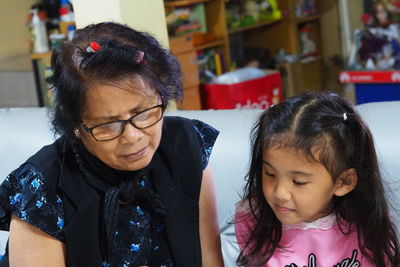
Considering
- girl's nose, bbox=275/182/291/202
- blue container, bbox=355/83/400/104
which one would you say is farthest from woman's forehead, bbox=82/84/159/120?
blue container, bbox=355/83/400/104

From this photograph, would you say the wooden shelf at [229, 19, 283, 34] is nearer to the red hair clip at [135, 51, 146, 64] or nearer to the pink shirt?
the pink shirt

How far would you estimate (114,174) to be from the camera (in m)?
1.44

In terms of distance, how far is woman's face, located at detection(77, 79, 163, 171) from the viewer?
125cm

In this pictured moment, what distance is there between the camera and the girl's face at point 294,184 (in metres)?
1.32

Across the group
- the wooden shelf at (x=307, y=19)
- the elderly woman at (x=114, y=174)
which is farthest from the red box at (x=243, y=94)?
the elderly woman at (x=114, y=174)

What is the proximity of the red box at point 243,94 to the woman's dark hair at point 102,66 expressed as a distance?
8.37ft

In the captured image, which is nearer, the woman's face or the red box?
the woman's face

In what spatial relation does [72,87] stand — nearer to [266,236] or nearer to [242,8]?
[266,236]

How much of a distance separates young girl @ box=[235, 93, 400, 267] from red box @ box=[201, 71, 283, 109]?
2382mm

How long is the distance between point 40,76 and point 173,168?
259cm

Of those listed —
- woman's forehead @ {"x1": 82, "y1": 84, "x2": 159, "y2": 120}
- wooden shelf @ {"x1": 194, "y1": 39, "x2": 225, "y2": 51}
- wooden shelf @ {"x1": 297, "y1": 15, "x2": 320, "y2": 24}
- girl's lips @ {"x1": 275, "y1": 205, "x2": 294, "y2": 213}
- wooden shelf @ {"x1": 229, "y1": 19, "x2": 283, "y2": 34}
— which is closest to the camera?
woman's forehead @ {"x1": 82, "y1": 84, "x2": 159, "y2": 120}

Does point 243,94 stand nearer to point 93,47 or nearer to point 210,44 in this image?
point 210,44

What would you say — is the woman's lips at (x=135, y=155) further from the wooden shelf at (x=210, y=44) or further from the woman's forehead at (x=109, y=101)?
the wooden shelf at (x=210, y=44)

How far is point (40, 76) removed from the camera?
12.9ft
